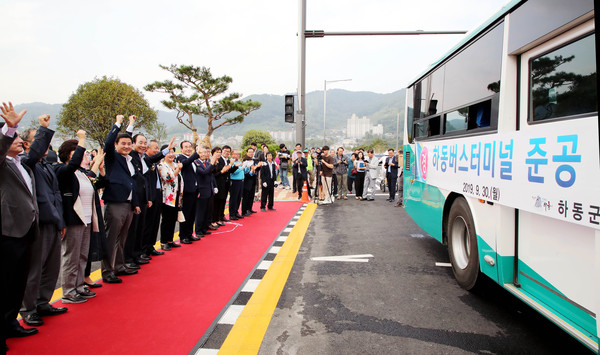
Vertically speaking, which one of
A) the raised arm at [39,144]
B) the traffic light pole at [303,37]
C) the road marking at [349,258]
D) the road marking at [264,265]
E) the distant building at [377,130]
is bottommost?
the road marking at [264,265]

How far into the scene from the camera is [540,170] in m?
2.89

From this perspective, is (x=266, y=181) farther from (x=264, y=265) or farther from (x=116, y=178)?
(x=116, y=178)

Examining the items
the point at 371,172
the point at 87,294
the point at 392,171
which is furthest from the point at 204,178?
the point at 392,171

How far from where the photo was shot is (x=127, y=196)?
4.98 metres

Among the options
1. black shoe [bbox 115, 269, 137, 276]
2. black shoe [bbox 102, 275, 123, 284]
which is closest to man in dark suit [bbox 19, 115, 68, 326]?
black shoe [bbox 102, 275, 123, 284]

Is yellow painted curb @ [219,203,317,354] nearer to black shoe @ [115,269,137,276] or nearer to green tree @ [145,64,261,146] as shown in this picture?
black shoe @ [115,269,137,276]

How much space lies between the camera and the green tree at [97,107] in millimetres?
39219

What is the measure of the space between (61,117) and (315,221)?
131ft

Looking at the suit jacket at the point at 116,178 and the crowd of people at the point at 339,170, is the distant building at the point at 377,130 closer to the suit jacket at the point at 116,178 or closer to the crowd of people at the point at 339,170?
the crowd of people at the point at 339,170

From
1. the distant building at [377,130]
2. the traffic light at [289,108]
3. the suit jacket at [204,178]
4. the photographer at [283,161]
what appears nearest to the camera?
the suit jacket at [204,178]

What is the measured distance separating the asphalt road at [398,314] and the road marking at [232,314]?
0.40m

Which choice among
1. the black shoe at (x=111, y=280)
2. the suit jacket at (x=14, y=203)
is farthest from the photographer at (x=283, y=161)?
the suit jacket at (x=14, y=203)

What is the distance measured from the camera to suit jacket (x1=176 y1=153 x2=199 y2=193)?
698 centimetres

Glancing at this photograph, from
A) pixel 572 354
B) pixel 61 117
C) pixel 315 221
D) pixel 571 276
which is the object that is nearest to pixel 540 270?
pixel 571 276
